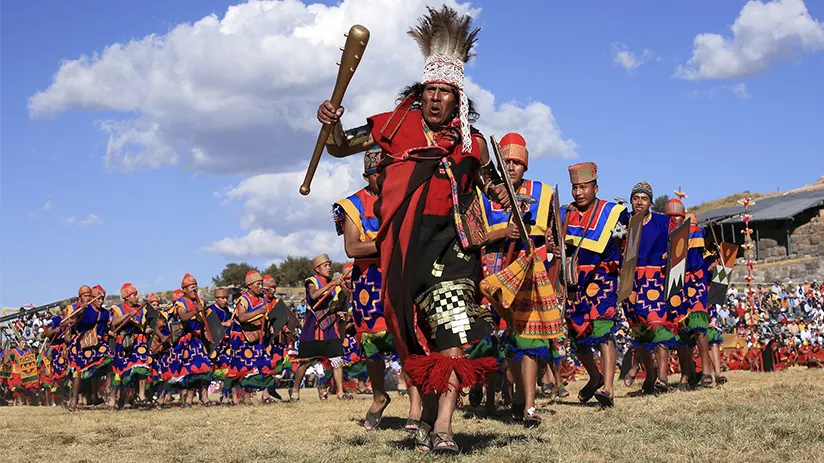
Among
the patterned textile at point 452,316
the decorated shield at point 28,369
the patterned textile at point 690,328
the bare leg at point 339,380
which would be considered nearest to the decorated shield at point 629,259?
the patterned textile at point 690,328

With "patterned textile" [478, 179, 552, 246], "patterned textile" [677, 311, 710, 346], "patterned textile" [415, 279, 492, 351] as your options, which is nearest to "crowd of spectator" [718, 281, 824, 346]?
"patterned textile" [677, 311, 710, 346]

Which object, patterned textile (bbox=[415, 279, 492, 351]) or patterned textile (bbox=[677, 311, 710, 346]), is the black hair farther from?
patterned textile (bbox=[677, 311, 710, 346])

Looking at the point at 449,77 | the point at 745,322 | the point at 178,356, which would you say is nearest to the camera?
the point at 449,77

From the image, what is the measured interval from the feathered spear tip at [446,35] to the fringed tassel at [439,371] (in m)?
2.02

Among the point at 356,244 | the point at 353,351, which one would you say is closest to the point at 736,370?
the point at 353,351

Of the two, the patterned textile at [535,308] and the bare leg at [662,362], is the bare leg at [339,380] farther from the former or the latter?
the patterned textile at [535,308]

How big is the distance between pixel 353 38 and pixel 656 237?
246 inches

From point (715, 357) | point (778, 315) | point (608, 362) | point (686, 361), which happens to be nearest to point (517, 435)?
point (608, 362)

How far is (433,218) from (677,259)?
19.3 ft

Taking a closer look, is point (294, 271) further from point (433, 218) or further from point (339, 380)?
point (433, 218)

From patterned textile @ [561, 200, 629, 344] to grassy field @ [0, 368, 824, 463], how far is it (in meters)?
0.89

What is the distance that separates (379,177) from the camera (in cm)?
652

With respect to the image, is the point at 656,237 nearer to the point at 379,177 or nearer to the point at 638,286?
the point at 638,286

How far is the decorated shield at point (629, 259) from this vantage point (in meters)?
9.58
